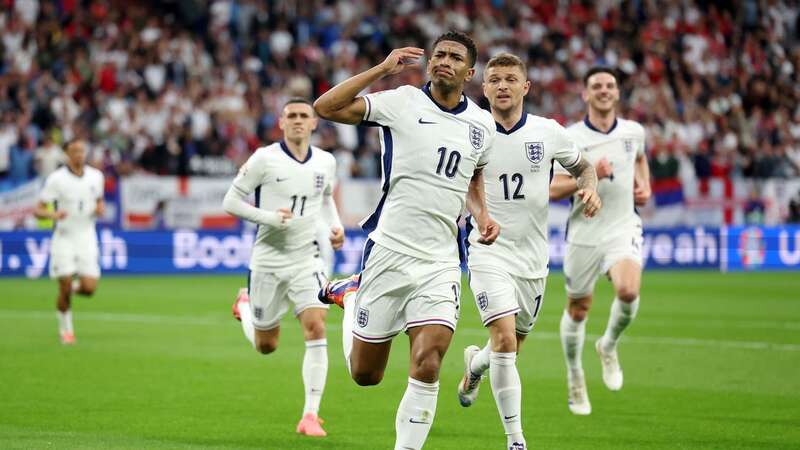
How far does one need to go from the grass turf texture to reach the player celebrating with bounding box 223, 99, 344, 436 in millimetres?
932

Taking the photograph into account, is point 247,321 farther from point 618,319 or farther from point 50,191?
point 50,191

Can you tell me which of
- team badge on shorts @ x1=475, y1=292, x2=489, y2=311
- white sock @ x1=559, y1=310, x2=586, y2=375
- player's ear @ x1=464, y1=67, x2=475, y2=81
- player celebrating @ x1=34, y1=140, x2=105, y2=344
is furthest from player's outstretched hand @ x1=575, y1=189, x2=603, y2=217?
player celebrating @ x1=34, y1=140, x2=105, y2=344

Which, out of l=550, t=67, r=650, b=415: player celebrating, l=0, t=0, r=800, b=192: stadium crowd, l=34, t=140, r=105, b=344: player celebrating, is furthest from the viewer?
l=0, t=0, r=800, b=192: stadium crowd

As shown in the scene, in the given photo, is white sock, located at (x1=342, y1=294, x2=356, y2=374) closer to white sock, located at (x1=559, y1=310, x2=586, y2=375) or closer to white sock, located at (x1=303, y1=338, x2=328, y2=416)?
white sock, located at (x1=303, y1=338, x2=328, y2=416)

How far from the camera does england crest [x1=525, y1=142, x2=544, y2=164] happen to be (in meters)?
9.21

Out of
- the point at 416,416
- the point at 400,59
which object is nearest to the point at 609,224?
the point at 416,416

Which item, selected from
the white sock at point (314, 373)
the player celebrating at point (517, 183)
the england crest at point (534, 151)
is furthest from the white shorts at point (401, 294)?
the white sock at point (314, 373)

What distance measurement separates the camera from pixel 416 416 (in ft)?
24.1

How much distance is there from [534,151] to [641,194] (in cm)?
284

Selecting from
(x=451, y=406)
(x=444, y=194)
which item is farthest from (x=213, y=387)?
(x=444, y=194)

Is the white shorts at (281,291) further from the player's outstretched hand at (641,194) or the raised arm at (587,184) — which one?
the player's outstretched hand at (641,194)

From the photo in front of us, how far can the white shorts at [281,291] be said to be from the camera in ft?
35.4

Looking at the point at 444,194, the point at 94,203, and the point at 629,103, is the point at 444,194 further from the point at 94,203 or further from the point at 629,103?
the point at 629,103

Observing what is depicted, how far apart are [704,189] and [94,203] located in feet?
56.2
